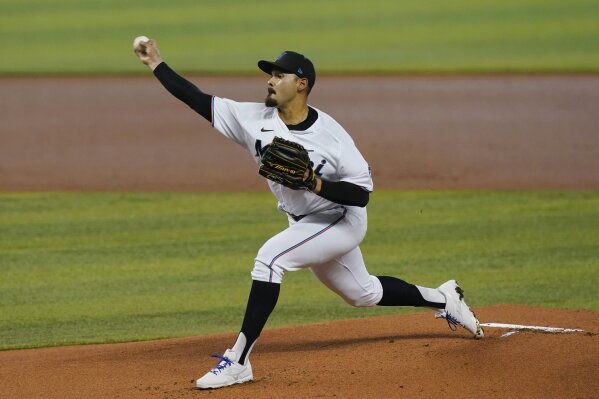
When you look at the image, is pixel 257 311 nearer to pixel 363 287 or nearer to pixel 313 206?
pixel 313 206

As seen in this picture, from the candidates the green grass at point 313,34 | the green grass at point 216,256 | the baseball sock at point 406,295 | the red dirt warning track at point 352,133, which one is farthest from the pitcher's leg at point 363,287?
the green grass at point 313,34

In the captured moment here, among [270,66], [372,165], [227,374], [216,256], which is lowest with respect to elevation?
[216,256]

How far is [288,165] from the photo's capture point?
483cm

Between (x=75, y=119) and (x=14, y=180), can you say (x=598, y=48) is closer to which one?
(x=75, y=119)

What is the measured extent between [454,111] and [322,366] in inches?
389

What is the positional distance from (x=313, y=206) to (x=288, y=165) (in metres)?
0.53

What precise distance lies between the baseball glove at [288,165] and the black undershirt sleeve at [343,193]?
0.09 meters

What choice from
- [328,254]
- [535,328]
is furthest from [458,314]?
[328,254]

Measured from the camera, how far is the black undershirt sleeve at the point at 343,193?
16.3ft

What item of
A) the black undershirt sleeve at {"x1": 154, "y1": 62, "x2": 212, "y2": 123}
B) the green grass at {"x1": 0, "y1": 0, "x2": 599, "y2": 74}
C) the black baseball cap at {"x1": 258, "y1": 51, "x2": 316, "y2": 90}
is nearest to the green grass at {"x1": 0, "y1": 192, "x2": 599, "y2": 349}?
the black undershirt sleeve at {"x1": 154, "y1": 62, "x2": 212, "y2": 123}

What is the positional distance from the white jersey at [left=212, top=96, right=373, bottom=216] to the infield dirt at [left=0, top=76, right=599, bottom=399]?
31.2 inches

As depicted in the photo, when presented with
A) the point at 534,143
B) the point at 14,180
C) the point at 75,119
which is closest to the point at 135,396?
the point at 14,180

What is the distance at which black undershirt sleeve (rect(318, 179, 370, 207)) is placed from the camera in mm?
4980

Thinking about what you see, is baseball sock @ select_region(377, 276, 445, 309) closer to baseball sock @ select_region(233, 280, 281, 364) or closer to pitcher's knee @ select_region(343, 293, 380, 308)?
pitcher's knee @ select_region(343, 293, 380, 308)
